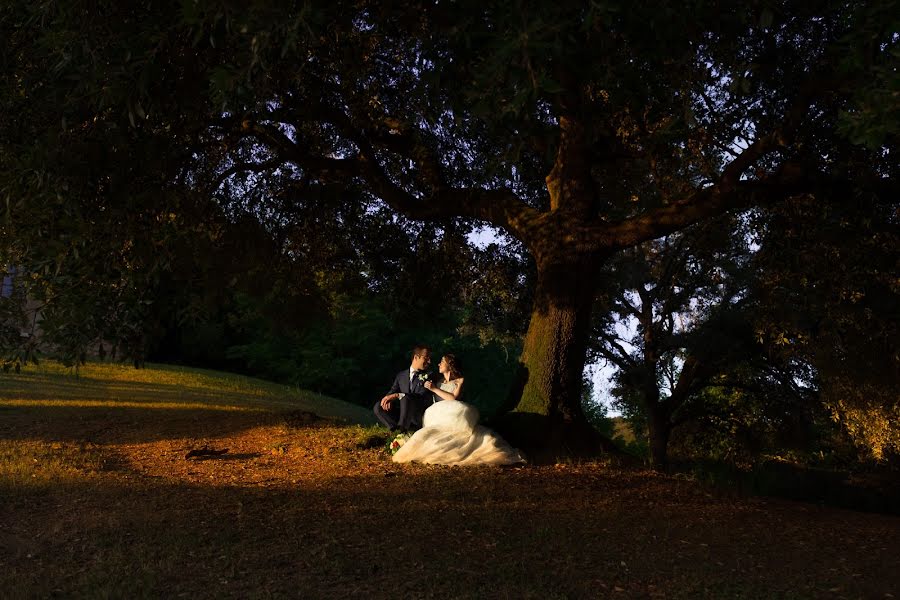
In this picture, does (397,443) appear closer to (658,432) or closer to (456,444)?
(456,444)

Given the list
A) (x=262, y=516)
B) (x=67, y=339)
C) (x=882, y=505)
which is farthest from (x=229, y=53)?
(x=882, y=505)

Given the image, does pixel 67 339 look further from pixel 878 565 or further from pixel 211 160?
pixel 878 565

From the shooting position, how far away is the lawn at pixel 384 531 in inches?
234

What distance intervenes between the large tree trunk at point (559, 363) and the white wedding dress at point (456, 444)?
0.82 meters

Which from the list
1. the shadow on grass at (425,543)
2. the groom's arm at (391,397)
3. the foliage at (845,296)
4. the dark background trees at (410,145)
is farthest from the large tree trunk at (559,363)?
the foliage at (845,296)

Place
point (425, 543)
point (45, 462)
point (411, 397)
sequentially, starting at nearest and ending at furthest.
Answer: point (425, 543) < point (45, 462) < point (411, 397)

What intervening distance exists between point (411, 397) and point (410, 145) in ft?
14.1

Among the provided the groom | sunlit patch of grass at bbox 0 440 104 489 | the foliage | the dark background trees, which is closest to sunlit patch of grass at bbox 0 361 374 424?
the dark background trees

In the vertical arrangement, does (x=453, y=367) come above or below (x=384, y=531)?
above

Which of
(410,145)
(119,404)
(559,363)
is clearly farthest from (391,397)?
(119,404)

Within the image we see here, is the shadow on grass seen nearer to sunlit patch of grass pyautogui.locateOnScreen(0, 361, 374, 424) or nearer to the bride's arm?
the bride's arm

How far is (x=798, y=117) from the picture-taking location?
395 inches

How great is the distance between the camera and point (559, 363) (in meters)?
12.0

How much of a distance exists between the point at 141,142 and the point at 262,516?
4309mm
